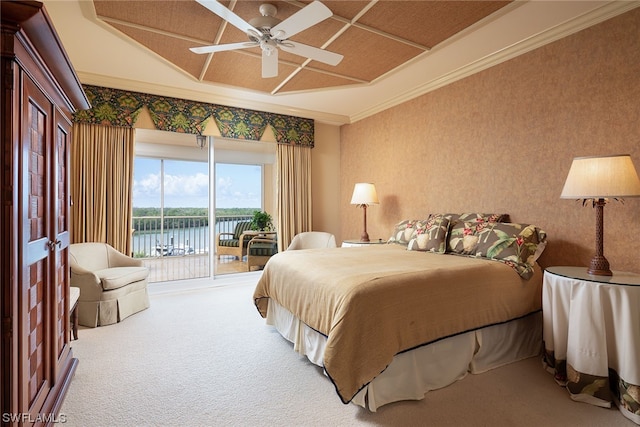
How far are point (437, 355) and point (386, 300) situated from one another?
1.98 ft

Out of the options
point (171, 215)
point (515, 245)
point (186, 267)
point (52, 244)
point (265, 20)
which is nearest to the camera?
point (52, 244)

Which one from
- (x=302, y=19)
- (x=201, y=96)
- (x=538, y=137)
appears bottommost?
(x=538, y=137)

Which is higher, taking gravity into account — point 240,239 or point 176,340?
point 240,239

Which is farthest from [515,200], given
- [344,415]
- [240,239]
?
→ [240,239]

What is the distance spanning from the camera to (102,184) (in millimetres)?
3805

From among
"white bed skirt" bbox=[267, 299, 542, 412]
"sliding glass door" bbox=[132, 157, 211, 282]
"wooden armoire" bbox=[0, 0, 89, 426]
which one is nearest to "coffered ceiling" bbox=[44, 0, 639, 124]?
"wooden armoire" bbox=[0, 0, 89, 426]

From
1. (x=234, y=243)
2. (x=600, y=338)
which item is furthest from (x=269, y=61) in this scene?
(x=234, y=243)

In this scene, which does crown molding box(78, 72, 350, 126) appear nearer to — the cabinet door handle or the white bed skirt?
the cabinet door handle

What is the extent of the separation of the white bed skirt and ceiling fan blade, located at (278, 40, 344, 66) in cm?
218

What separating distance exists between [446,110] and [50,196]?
3718mm

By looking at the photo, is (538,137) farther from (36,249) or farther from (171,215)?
(171,215)

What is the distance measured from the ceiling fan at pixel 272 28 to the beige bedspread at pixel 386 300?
67.6 inches

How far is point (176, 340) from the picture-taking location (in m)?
2.74

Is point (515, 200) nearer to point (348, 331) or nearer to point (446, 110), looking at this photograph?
point (446, 110)
